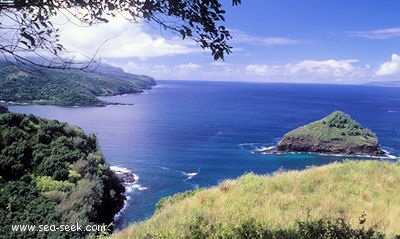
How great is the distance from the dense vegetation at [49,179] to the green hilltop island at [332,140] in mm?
45948

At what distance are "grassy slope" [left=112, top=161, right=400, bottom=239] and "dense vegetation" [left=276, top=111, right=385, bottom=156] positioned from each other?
73998mm

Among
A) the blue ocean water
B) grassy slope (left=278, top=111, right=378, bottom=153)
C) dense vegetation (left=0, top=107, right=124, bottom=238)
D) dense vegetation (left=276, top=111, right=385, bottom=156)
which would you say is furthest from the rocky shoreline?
grassy slope (left=278, top=111, right=378, bottom=153)

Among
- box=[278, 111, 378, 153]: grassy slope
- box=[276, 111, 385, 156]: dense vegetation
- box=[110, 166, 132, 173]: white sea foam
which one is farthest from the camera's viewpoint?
box=[278, 111, 378, 153]: grassy slope

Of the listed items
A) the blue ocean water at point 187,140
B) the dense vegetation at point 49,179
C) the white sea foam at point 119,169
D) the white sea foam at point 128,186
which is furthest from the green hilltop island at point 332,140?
the dense vegetation at point 49,179

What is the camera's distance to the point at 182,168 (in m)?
67.4

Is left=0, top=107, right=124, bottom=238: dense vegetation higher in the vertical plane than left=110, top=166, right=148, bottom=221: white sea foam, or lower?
higher

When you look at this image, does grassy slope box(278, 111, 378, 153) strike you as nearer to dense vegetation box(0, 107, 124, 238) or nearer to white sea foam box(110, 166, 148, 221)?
white sea foam box(110, 166, 148, 221)

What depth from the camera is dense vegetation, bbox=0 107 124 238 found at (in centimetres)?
2681

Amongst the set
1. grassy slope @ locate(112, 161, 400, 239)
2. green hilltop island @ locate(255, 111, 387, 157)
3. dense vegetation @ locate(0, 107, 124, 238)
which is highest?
grassy slope @ locate(112, 161, 400, 239)

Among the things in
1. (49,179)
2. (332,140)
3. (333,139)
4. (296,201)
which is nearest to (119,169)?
(49,179)

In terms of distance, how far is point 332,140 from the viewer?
88.4 meters

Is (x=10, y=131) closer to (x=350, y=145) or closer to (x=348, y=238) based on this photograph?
(x=348, y=238)

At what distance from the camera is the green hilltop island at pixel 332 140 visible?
275 feet

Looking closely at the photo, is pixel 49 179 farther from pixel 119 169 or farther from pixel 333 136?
pixel 333 136
